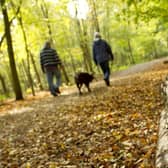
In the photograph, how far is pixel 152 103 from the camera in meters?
8.00

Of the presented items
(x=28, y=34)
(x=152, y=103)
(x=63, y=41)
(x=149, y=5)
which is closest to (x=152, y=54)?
(x=63, y=41)

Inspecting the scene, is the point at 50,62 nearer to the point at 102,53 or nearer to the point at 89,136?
the point at 102,53

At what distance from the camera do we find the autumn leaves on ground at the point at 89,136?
503cm

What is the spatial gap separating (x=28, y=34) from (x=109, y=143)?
18721mm

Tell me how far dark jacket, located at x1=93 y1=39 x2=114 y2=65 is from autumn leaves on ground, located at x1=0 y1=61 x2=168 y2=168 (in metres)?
4.00

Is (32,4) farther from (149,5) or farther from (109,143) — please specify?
(109,143)

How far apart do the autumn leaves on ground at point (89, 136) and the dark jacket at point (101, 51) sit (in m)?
4.00

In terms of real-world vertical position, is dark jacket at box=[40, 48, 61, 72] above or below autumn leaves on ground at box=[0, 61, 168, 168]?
above

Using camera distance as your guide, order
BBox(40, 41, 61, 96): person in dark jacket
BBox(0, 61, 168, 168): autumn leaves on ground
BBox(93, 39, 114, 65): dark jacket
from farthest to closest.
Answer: BBox(40, 41, 61, 96): person in dark jacket
BBox(93, 39, 114, 65): dark jacket
BBox(0, 61, 168, 168): autumn leaves on ground

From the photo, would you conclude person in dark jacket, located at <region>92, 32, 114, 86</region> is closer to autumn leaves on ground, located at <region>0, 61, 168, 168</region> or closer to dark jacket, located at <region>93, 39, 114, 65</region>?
dark jacket, located at <region>93, 39, 114, 65</region>

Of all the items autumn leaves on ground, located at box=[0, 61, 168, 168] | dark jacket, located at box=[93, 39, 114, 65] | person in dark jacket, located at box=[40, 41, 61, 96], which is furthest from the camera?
person in dark jacket, located at box=[40, 41, 61, 96]

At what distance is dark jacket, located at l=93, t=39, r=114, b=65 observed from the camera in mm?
13578

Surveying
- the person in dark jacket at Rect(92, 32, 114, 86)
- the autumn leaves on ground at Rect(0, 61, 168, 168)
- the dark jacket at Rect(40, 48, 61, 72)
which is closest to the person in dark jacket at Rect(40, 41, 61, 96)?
the dark jacket at Rect(40, 48, 61, 72)

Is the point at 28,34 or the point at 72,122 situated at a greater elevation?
the point at 28,34
